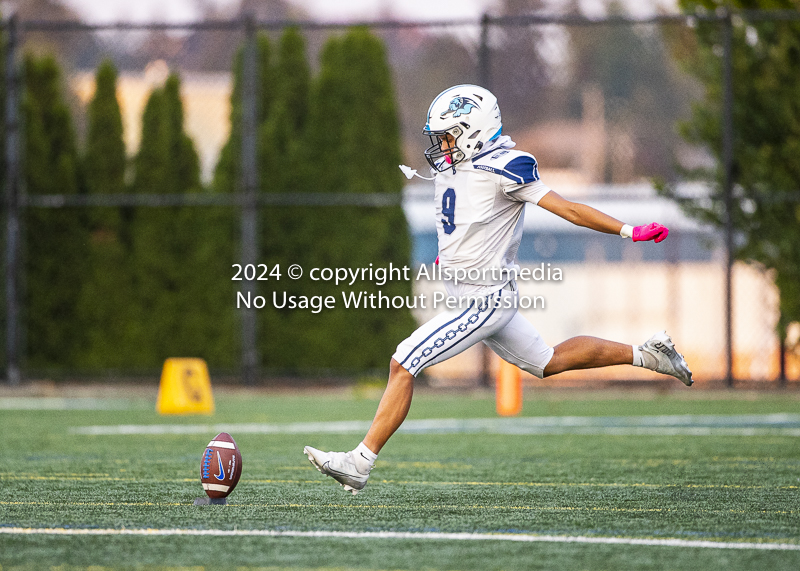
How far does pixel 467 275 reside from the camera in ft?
19.9

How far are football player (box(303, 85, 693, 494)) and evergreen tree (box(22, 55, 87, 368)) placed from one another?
373 inches

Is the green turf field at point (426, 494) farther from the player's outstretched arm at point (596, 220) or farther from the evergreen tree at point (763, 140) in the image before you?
the evergreen tree at point (763, 140)

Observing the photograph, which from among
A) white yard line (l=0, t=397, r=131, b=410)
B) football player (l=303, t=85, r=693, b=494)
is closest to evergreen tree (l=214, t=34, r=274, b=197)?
white yard line (l=0, t=397, r=131, b=410)

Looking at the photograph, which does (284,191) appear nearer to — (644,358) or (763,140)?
(763,140)

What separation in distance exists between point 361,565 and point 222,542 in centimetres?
67

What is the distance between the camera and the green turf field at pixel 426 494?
14.5 ft

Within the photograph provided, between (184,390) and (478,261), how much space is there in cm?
566

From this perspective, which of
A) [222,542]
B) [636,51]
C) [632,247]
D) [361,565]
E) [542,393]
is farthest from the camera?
[636,51]

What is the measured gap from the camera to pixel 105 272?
1484 cm

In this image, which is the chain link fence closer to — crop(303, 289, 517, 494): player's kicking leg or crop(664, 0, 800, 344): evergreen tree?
crop(664, 0, 800, 344): evergreen tree

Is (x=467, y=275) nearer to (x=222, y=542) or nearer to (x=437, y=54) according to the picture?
(x=222, y=542)

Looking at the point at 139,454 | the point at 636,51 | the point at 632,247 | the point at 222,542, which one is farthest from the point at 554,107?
the point at 222,542

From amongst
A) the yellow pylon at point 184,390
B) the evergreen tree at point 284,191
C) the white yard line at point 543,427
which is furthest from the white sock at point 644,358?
the evergreen tree at point 284,191

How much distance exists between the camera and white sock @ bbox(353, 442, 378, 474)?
225 inches
